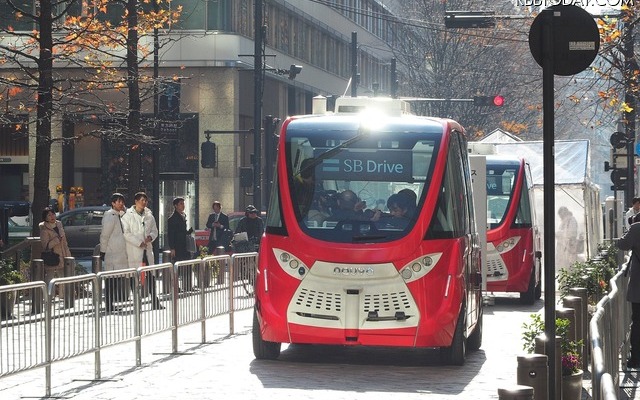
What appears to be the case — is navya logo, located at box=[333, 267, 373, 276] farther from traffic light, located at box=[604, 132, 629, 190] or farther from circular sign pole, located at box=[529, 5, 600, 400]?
Result: traffic light, located at box=[604, 132, 629, 190]

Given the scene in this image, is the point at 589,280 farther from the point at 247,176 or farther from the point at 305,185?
the point at 247,176

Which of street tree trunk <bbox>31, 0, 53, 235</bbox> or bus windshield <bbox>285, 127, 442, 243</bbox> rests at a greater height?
street tree trunk <bbox>31, 0, 53, 235</bbox>

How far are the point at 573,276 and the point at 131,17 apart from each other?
13.2 meters

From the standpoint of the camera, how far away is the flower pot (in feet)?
42.6

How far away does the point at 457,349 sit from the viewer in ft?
54.2

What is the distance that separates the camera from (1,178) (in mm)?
58344

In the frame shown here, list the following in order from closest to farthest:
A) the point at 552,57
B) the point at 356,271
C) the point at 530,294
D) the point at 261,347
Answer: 1. the point at 552,57
2. the point at 356,271
3. the point at 261,347
4. the point at 530,294

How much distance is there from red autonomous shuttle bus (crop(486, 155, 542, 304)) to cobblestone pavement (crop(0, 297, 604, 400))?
293 inches

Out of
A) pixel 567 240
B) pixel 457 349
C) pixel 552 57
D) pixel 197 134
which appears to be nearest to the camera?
pixel 552 57

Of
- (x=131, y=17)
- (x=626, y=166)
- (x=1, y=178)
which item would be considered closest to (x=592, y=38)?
(x=131, y=17)

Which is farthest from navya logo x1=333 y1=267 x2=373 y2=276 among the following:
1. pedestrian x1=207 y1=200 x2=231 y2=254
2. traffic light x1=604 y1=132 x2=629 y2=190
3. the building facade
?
the building facade

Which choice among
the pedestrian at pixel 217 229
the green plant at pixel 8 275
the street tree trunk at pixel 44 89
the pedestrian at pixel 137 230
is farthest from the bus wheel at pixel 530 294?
the green plant at pixel 8 275

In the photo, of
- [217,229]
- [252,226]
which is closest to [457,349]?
[252,226]

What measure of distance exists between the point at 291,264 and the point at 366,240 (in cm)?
79
